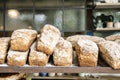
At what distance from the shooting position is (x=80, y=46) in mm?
942

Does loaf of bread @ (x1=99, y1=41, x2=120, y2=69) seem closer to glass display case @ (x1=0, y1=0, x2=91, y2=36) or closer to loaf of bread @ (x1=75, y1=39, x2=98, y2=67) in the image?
loaf of bread @ (x1=75, y1=39, x2=98, y2=67)

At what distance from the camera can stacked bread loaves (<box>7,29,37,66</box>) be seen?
3.01ft

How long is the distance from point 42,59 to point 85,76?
0.42 meters

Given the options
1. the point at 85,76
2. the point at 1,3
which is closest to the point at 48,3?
the point at 1,3

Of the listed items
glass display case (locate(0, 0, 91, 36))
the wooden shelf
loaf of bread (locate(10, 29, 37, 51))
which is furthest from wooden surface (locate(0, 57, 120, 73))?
glass display case (locate(0, 0, 91, 36))

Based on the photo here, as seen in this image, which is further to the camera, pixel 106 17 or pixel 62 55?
pixel 106 17

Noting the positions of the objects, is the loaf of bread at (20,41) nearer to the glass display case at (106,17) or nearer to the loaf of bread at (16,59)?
the loaf of bread at (16,59)

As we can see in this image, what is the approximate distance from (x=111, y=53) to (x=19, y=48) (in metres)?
0.45

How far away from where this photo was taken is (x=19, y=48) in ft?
3.13

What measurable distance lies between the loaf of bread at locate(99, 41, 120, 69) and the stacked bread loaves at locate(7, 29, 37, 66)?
383 mm

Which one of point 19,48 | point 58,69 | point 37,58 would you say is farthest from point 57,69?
point 19,48

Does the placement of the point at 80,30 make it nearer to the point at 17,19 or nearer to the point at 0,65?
the point at 17,19

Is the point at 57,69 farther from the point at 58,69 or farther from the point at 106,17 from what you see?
the point at 106,17

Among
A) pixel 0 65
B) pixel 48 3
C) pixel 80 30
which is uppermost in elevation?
pixel 48 3
